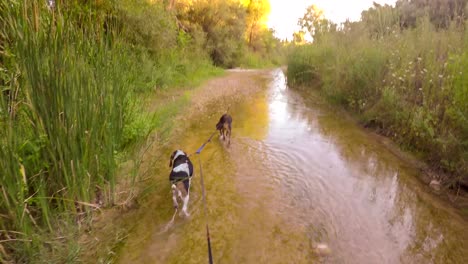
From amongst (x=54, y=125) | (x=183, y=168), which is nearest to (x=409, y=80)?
(x=183, y=168)

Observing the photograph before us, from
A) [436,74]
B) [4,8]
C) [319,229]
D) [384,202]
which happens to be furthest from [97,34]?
[436,74]

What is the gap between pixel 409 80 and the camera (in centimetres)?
523

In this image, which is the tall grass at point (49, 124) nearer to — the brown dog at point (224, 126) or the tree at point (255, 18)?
the brown dog at point (224, 126)

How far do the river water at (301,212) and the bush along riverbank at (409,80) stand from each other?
2.00ft

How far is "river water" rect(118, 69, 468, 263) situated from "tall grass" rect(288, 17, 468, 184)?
59 centimetres

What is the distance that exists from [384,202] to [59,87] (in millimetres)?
4215

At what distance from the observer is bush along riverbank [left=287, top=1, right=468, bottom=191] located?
3828 millimetres

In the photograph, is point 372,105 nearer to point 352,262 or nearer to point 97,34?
Result: point 352,262

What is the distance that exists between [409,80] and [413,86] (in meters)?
0.15

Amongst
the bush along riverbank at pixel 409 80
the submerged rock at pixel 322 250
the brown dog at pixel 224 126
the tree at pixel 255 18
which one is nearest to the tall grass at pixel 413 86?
the bush along riverbank at pixel 409 80

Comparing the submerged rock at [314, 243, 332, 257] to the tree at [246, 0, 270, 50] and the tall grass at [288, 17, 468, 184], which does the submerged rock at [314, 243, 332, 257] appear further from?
the tree at [246, 0, 270, 50]

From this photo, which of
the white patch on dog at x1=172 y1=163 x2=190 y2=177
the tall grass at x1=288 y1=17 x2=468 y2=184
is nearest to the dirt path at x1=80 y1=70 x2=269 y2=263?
the white patch on dog at x1=172 y1=163 x2=190 y2=177

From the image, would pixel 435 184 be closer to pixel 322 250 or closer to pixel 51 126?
pixel 322 250

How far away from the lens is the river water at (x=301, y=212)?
2719mm
